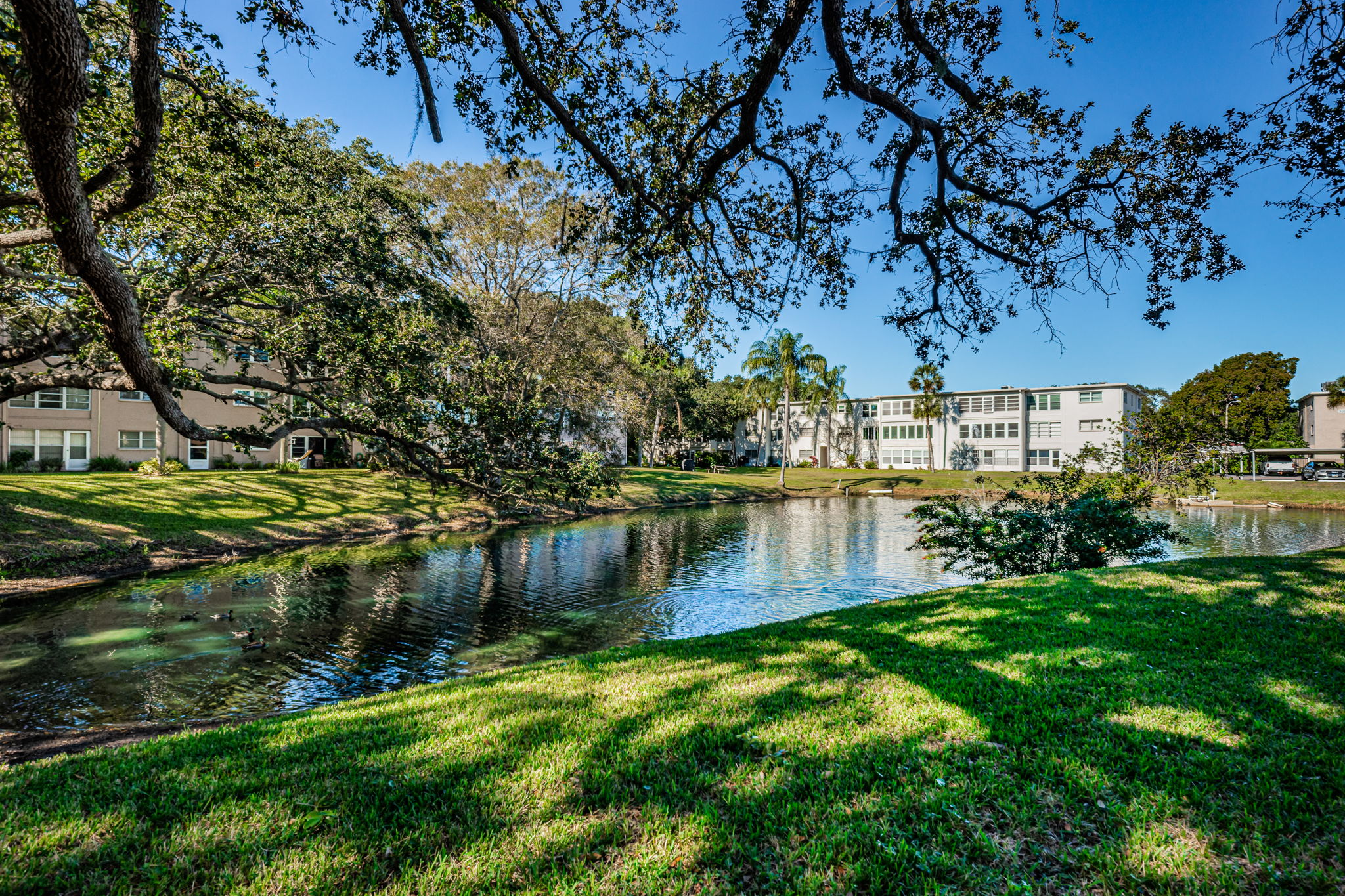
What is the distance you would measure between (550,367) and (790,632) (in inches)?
966

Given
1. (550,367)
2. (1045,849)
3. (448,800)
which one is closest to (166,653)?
(448,800)

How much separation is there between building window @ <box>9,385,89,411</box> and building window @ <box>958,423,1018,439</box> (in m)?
56.9

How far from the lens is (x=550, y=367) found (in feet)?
93.8

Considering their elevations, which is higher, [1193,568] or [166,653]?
[1193,568]

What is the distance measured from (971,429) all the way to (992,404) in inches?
102

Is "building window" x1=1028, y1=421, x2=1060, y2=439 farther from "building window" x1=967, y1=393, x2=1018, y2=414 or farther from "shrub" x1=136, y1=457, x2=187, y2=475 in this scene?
"shrub" x1=136, y1=457, x2=187, y2=475

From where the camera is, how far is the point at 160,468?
2184 centimetres

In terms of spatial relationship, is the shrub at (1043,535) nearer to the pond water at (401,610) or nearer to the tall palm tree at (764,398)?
the pond water at (401,610)

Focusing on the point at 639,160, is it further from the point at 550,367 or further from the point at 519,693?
the point at 550,367

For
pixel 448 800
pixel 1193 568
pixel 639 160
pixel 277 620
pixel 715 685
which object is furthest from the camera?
pixel 277 620

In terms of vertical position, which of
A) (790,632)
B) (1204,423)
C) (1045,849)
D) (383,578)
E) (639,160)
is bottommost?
(383,578)

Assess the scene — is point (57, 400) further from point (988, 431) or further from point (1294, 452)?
point (1294, 452)

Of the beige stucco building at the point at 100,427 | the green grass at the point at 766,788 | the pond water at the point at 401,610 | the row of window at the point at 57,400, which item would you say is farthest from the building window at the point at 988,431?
the row of window at the point at 57,400

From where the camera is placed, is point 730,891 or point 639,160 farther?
point 639,160
